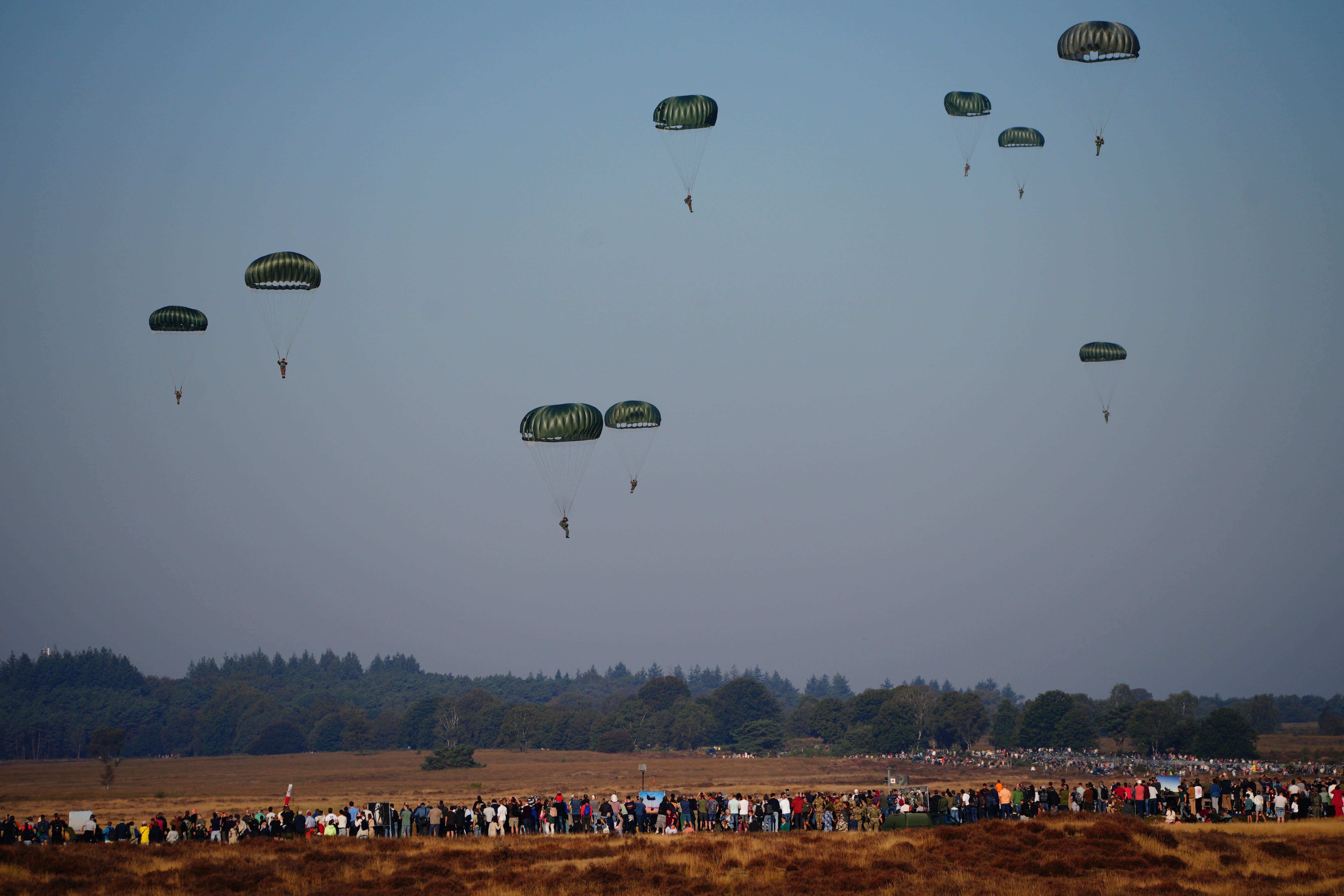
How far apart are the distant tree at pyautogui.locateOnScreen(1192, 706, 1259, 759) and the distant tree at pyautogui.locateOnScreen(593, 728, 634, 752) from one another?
7516 cm

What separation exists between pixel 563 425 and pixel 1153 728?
95665mm

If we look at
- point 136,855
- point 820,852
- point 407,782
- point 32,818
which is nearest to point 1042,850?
point 820,852

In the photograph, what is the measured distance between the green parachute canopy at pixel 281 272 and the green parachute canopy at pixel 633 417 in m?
16.3

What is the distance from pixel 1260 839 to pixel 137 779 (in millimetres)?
107877

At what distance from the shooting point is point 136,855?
3450cm

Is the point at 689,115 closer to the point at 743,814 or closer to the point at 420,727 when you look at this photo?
the point at 743,814

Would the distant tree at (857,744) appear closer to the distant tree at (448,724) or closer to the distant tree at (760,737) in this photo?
the distant tree at (760,737)

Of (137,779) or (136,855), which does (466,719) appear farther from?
(136,855)

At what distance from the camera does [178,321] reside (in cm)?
5444

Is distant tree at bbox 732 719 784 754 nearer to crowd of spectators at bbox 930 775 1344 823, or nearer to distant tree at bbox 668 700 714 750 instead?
distant tree at bbox 668 700 714 750

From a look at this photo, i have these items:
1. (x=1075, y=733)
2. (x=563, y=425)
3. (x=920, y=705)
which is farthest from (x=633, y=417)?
(x=920, y=705)

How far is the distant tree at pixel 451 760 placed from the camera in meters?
125

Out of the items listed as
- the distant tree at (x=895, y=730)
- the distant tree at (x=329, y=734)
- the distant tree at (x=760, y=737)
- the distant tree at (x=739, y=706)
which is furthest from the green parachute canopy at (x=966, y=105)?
the distant tree at (x=329, y=734)

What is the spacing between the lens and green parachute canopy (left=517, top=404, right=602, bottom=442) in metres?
50.7
